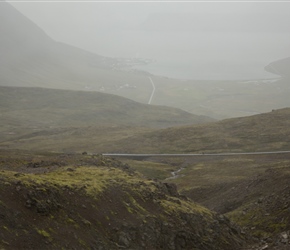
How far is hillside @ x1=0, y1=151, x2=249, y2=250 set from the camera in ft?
94.7

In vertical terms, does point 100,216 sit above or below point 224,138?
below

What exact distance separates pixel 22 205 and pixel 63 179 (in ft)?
26.3

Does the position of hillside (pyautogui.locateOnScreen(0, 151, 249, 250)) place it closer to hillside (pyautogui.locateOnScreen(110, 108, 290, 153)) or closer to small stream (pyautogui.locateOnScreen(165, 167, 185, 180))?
small stream (pyautogui.locateOnScreen(165, 167, 185, 180))

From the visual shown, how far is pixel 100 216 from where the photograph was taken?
3362 centimetres

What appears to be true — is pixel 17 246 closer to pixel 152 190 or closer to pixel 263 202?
pixel 152 190

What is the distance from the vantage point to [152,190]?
41469 millimetres

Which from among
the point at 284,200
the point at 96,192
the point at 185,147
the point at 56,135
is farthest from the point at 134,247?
the point at 56,135

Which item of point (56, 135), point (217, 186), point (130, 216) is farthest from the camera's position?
point (56, 135)

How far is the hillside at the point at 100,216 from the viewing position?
28875mm

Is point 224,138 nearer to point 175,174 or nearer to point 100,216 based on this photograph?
point 175,174

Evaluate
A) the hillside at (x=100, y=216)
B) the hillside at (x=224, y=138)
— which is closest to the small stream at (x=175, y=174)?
the hillside at (x=224, y=138)

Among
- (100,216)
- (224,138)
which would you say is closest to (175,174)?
(224,138)

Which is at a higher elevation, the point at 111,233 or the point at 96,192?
the point at 96,192

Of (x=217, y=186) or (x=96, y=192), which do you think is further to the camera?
(x=217, y=186)
